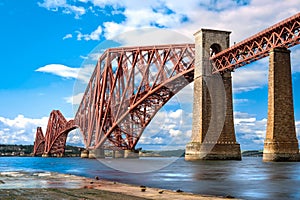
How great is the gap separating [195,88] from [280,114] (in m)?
17.6

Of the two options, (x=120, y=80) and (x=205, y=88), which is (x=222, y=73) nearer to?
(x=205, y=88)

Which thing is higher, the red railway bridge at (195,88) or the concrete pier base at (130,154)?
the red railway bridge at (195,88)

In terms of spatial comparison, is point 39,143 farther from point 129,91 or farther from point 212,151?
point 212,151

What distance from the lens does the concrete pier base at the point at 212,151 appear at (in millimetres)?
54031

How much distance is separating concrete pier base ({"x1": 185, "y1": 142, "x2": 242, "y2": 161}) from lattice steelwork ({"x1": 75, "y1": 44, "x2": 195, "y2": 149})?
43.3ft

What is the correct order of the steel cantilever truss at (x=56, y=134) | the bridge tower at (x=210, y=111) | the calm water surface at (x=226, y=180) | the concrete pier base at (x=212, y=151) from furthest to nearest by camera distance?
the steel cantilever truss at (x=56, y=134), the bridge tower at (x=210, y=111), the concrete pier base at (x=212, y=151), the calm water surface at (x=226, y=180)

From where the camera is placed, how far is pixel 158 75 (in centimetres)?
Result: 7169

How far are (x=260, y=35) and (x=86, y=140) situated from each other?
55.9 m

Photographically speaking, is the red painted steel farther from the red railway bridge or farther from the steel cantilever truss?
the red railway bridge

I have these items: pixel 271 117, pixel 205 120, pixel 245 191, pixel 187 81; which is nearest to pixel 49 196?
pixel 245 191

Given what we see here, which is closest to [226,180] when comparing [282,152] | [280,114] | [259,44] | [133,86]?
[282,152]

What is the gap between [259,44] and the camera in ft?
162

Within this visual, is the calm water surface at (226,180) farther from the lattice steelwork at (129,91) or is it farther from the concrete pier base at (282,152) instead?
the lattice steelwork at (129,91)

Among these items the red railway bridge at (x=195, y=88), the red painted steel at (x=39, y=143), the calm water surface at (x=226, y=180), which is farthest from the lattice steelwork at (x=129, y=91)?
the red painted steel at (x=39, y=143)
